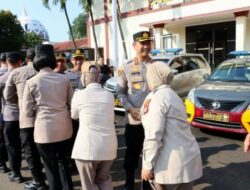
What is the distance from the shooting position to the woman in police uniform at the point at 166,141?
2547mm

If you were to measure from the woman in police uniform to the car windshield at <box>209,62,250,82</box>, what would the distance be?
486 cm

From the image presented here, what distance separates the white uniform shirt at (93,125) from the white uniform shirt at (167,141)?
63cm

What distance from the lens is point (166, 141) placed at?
2592 millimetres

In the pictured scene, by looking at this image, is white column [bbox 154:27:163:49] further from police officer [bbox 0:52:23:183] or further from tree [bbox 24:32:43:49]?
tree [bbox 24:32:43:49]

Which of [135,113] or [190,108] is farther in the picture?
[190,108]

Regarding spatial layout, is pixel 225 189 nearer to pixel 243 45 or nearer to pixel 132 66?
pixel 132 66

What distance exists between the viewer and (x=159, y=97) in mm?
2570

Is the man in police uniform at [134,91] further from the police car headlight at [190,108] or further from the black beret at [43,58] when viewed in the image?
the police car headlight at [190,108]

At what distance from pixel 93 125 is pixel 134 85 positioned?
1040 millimetres

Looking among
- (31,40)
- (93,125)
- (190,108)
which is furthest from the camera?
(31,40)

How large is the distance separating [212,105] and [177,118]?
3.94 meters

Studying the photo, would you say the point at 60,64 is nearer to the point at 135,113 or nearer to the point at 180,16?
the point at 135,113

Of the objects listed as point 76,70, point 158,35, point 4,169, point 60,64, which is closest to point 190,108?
point 76,70

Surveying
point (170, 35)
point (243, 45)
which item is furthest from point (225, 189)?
point (170, 35)
